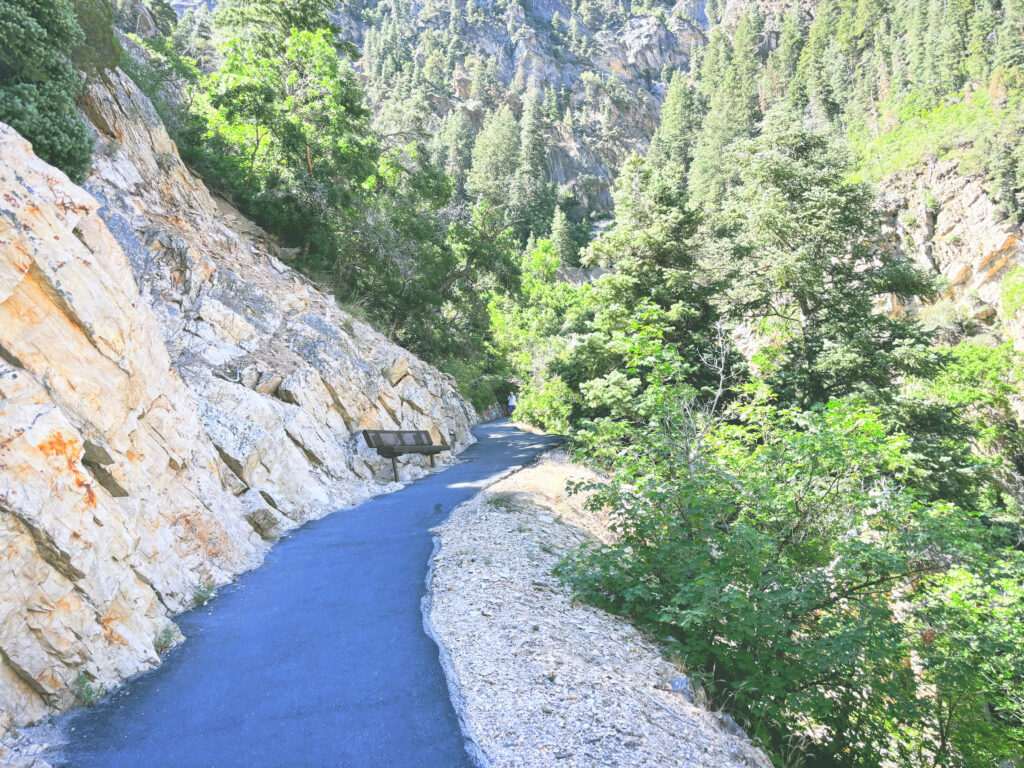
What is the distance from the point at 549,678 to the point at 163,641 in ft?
12.6

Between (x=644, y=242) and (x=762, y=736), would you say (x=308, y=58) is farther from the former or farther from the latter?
(x=762, y=736)

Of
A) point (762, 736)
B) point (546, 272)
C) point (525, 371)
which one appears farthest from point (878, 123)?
point (762, 736)

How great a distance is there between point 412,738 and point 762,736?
362 centimetres

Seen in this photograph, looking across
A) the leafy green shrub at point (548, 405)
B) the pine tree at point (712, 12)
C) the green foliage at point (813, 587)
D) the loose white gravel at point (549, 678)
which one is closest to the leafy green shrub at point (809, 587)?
the green foliage at point (813, 587)

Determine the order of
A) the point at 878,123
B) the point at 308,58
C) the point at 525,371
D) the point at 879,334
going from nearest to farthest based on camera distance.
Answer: the point at 879,334, the point at 308,58, the point at 525,371, the point at 878,123

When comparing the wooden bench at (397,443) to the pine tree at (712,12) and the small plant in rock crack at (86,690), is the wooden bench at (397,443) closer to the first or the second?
the small plant in rock crack at (86,690)

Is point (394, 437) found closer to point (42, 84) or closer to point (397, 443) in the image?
point (397, 443)

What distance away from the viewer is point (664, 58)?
138750 millimetres

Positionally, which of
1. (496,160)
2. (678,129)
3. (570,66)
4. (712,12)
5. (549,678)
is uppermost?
(712,12)

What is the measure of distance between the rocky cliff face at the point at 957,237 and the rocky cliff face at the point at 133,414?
39.7 meters

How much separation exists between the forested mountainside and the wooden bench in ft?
14.7

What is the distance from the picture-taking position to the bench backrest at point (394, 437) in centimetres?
1409

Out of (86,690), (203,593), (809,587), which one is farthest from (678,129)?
(86,690)

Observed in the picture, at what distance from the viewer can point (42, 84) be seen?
9539 millimetres
